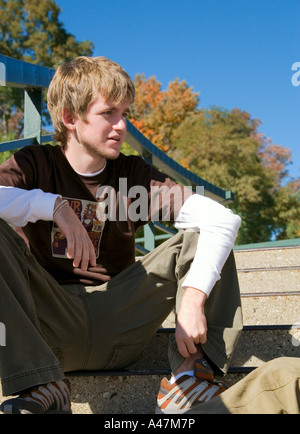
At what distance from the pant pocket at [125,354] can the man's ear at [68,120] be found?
0.76 m

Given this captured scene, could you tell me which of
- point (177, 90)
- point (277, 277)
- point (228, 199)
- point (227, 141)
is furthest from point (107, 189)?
point (177, 90)

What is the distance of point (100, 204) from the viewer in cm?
180

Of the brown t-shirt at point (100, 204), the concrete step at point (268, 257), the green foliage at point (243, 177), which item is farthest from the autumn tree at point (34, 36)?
the brown t-shirt at point (100, 204)

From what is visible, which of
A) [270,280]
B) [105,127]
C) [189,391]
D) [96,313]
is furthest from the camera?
[270,280]

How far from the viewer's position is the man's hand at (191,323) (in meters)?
1.44

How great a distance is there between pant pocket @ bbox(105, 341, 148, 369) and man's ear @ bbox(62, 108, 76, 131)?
0.76 m

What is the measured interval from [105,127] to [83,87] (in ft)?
0.52

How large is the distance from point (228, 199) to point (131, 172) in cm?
314

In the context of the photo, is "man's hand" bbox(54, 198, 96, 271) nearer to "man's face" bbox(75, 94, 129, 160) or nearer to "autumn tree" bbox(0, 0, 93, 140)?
"man's face" bbox(75, 94, 129, 160)

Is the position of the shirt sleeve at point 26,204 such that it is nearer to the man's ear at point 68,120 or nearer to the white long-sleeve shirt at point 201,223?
the white long-sleeve shirt at point 201,223

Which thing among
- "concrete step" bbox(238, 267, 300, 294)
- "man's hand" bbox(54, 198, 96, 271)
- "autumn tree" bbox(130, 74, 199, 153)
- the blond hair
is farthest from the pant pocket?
"autumn tree" bbox(130, 74, 199, 153)

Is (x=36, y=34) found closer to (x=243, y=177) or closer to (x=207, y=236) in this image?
(x=243, y=177)

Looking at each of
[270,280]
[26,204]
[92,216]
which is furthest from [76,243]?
[270,280]

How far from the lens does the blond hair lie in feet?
5.80
